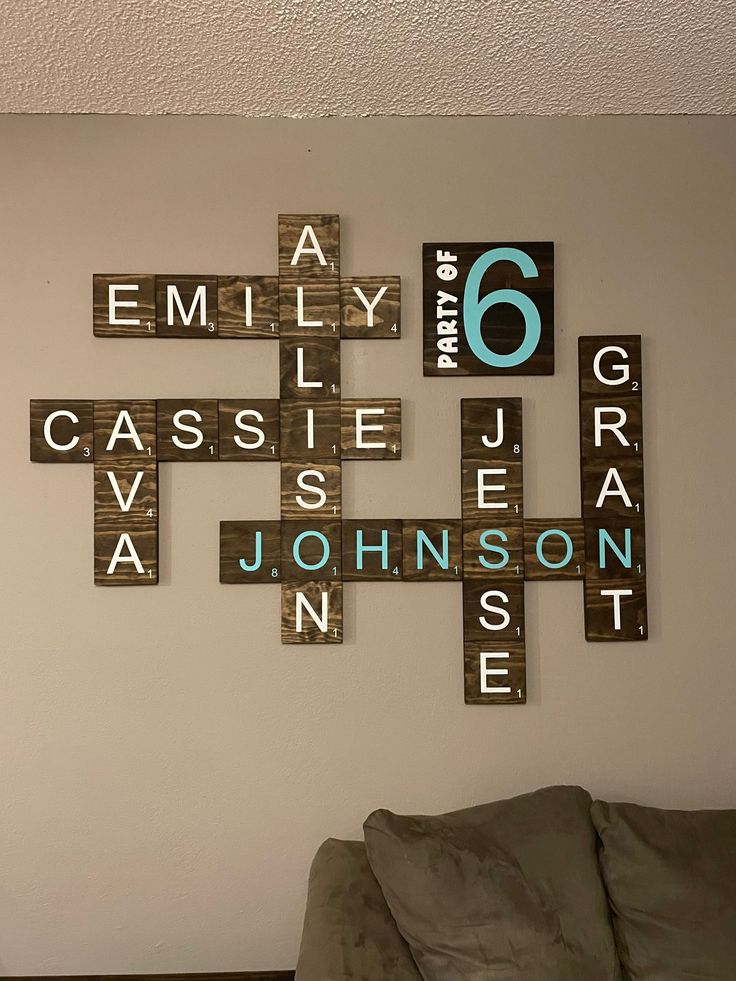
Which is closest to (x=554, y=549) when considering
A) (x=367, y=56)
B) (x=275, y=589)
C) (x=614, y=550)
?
(x=614, y=550)

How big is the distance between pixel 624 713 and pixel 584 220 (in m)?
1.33

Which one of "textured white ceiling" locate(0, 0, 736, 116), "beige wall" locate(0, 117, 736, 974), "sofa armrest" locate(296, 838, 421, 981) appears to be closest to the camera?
"sofa armrest" locate(296, 838, 421, 981)

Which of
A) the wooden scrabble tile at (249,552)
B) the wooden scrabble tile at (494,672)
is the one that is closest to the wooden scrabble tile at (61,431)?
the wooden scrabble tile at (249,552)

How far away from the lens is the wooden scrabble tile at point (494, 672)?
7.50ft

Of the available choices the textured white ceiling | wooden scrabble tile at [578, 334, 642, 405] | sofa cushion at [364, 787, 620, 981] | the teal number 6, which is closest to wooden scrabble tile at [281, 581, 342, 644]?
sofa cushion at [364, 787, 620, 981]

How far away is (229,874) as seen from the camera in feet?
7.45

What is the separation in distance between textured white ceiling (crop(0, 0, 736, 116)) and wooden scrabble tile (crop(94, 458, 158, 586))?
978mm

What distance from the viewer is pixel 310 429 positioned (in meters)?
2.31

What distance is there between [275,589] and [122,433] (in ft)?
1.89

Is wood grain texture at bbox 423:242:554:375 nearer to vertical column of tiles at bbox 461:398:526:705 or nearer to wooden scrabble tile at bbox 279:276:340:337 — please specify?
vertical column of tiles at bbox 461:398:526:705

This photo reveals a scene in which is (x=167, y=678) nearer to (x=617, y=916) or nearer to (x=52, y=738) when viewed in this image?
(x=52, y=738)

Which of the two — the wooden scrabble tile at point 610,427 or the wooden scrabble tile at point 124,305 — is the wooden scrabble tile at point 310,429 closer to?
the wooden scrabble tile at point 124,305

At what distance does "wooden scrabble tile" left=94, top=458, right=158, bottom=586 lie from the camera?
2279 millimetres

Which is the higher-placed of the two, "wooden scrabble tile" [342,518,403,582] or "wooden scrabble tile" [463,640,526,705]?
"wooden scrabble tile" [342,518,403,582]
